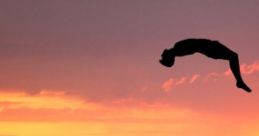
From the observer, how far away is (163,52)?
12758 mm

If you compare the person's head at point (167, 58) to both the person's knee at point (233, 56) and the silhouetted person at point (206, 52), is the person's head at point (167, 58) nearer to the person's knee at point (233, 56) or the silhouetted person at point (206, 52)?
the silhouetted person at point (206, 52)

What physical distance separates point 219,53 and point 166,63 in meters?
1.81

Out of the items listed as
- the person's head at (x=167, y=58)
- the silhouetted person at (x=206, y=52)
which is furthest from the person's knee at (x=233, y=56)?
the person's head at (x=167, y=58)

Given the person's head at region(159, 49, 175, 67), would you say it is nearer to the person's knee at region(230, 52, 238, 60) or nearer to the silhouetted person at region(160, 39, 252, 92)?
the silhouetted person at region(160, 39, 252, 92)

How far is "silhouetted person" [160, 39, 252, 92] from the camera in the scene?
1149 centimetres

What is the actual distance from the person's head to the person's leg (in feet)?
6.25

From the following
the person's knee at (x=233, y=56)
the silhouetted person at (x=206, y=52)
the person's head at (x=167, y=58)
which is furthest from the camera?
the person's head at (x=167, y=58)

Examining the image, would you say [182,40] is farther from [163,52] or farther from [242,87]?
[242,87]

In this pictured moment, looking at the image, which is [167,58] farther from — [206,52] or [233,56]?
[233,56]

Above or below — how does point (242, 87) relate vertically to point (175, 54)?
below

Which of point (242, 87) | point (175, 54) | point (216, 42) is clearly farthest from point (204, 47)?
point (242, 87)

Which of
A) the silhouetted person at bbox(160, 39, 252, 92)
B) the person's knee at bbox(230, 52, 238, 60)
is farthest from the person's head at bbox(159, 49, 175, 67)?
the person's knee at bbox(230, 52, 238, 60)

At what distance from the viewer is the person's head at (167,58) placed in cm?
1234

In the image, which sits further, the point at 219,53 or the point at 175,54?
the point at 175,54
